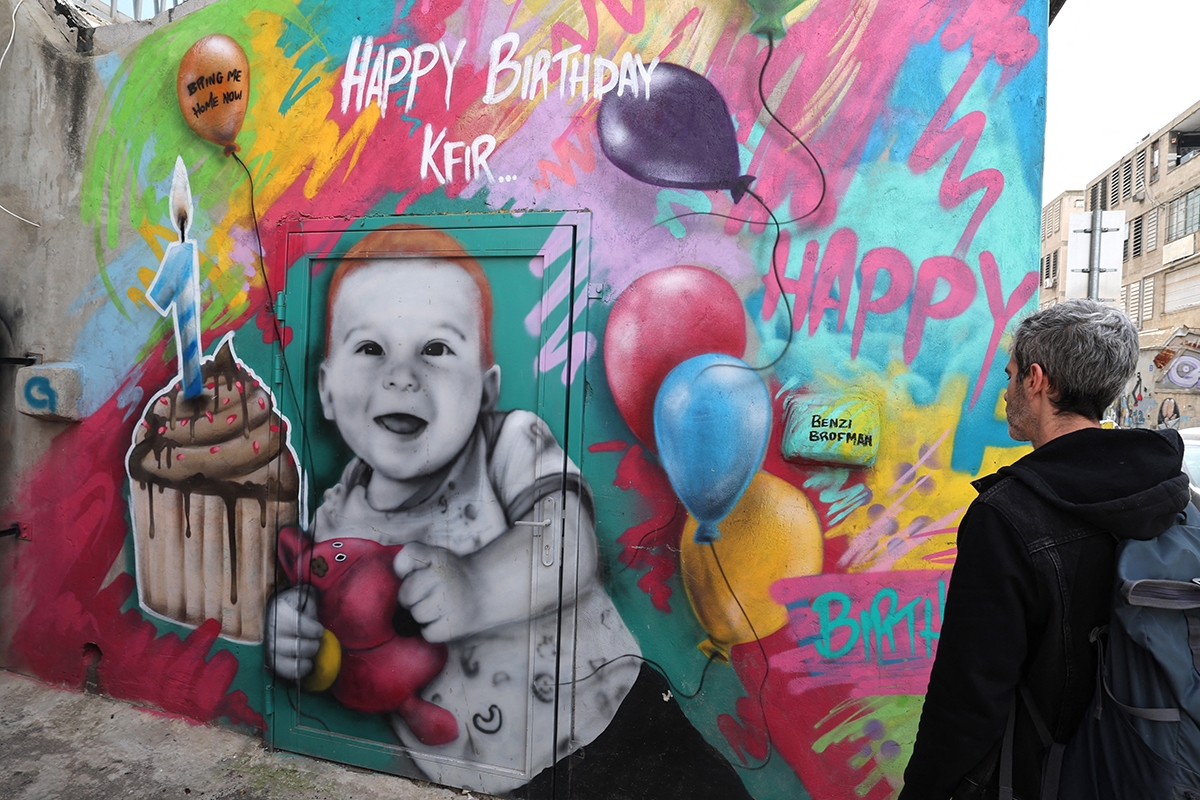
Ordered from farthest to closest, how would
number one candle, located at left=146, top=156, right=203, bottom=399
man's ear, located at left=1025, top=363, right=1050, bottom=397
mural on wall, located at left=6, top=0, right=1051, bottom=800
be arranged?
number one candle, located at left=146, top=156, right=203, bottom=399 < mural on wall, located at left=6, top=0, right=1051, bottom=800 < man's ear, located at left=1025, top=363, right=1050, bottom=397

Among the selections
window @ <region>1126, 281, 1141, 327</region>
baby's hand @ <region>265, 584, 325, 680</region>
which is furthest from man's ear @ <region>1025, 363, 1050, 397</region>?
window @ <region>1126, 281, 1141, 327</region>

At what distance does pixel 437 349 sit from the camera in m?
3.24

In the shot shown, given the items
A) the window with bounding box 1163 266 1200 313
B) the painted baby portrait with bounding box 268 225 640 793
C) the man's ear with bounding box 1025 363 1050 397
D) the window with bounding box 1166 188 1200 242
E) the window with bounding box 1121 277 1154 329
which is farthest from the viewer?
the window with bounding box 1121 277 1154 329

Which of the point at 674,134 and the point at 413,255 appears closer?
the point at 674,134

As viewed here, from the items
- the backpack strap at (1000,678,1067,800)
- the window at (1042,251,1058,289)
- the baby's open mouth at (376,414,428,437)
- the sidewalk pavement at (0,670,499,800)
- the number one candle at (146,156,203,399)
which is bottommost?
the sidewalk pavement at (0,670,499,800)

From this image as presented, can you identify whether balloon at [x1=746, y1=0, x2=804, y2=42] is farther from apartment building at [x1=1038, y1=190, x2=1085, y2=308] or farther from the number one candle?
apartment building at [x1=1038, y1=190, x2=1085, y2=308]

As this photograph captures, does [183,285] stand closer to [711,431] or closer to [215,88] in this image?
[215,88]

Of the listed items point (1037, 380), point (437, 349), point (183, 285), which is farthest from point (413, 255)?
point (1037, 380)

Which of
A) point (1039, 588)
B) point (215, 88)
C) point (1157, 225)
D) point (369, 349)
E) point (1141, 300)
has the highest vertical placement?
point (1157, 225)

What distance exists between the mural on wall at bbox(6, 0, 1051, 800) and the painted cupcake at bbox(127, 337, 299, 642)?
2 cm

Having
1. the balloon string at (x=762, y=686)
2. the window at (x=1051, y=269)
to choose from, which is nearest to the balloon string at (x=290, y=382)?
the balloon string at (x=762, y=686)

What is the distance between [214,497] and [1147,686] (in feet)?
12.4

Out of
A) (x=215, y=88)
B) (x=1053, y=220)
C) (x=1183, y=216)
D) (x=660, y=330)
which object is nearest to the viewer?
(x=660, y=330)

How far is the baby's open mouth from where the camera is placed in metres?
3.28
